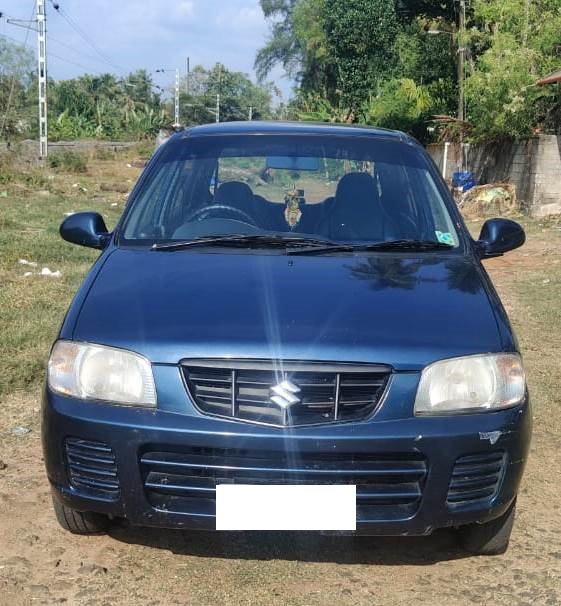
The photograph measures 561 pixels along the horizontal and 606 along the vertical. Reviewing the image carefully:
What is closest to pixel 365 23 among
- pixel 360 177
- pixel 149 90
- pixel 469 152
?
pixel 469 152

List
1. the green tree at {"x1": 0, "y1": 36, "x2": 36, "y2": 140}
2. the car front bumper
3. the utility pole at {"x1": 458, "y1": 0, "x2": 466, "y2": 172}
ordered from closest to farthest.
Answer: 1. the car front bumper
2. the utility pole at {"x1": 458, "y1": 0, "x2": 466, "y2": 172}
3. the green tree at {"x1": 0, "y1": 36, "x2": 36, "y2": 140}

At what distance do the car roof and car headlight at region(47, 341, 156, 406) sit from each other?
1851 millimetres

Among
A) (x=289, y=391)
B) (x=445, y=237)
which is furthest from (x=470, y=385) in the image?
(x=445, y=237)

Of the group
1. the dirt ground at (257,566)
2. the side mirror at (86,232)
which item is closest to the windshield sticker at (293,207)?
the side mirror at (86,232)

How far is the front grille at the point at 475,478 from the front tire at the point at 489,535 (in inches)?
12.5

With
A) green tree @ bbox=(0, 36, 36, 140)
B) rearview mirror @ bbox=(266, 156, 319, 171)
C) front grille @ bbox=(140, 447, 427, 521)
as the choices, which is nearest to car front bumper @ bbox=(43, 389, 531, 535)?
front grille @ bbox=(140, 447, 427, 521)

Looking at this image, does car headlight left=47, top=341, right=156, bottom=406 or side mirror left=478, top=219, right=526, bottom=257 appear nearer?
car headlight left=47, top=341, right=156, bottom=406

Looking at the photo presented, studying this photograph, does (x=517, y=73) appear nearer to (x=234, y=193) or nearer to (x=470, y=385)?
(x=234, y=193)

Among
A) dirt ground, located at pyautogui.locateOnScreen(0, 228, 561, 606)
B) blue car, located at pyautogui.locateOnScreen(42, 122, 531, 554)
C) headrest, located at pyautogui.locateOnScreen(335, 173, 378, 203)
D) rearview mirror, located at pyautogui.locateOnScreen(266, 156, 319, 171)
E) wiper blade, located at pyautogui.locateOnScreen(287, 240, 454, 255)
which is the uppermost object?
rearview mirror, located at pyautogui.locateOnScreen(266, 156, 319, 171)

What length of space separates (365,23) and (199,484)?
34.9 metres

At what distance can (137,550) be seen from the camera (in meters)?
3.13

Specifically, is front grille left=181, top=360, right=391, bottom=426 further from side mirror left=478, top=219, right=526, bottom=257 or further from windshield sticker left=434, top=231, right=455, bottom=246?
side mirror left=478, top=219, right=526, bottom=257

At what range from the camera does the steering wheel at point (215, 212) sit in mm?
3876

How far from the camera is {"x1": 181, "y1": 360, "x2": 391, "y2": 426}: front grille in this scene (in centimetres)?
261
